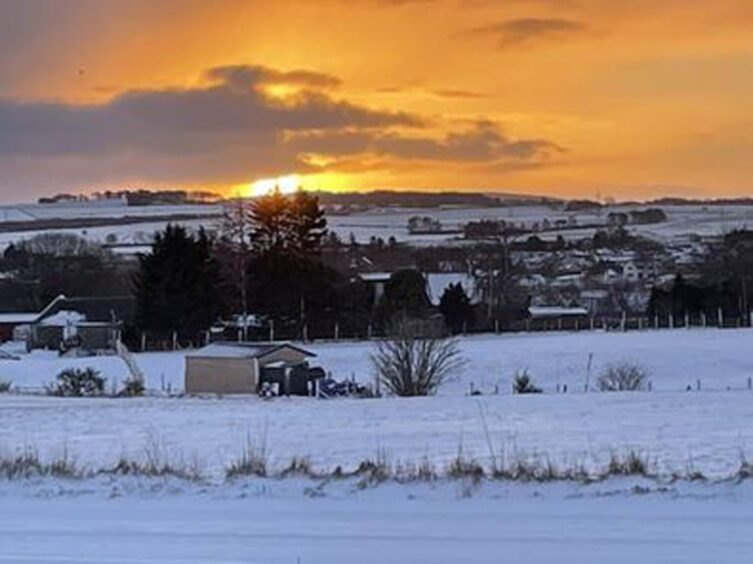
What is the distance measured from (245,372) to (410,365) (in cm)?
1201

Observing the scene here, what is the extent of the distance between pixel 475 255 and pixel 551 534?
391ft

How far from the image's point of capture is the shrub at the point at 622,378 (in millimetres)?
55594

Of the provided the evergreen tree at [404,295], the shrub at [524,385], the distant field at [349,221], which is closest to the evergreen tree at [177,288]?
the evergreen tree at [404,295]

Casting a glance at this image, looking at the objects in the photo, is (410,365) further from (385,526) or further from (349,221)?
(349,221)

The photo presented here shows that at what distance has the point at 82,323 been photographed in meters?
91.7

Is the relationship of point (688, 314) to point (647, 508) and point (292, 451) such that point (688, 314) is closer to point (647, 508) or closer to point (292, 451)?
point (292, 451)

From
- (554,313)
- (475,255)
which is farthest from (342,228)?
(554,313)

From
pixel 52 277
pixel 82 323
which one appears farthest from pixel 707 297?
pixel 52 277

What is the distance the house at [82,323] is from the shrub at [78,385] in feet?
78.6

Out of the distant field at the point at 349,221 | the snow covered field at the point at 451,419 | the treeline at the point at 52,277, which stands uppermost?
the distant field at the point at 349,221

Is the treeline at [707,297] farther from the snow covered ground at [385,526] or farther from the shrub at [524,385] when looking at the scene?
the snow covered ground at [385,526]

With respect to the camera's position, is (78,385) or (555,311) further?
(555,311)

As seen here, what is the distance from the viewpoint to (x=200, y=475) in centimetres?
1141

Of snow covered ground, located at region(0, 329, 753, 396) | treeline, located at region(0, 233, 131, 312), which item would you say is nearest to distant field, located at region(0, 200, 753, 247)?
treeline, located at region(0, 233, 131, 312)
